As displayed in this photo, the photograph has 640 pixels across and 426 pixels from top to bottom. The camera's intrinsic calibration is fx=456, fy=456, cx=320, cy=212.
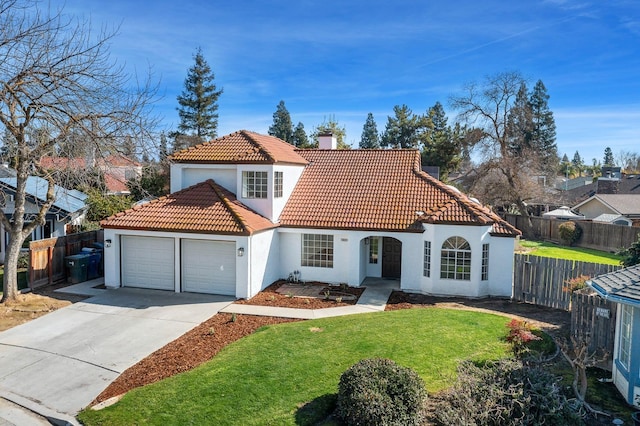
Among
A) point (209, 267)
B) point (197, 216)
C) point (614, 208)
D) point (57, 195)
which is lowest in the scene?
point (209, 267)

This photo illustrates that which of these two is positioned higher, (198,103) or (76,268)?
(198,103)

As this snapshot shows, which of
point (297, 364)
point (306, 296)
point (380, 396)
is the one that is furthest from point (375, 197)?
point (380, 396)

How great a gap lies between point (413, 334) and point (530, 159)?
35052 mm

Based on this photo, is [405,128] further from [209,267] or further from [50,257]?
[50,257]

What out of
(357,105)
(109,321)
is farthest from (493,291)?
(357,105)

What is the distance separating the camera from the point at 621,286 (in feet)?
30.7

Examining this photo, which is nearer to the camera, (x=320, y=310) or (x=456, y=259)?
(x=320, y=310)

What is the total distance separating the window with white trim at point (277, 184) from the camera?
19.6 metres

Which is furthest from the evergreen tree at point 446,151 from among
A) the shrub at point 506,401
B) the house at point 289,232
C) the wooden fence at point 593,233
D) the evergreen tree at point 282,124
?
the shrub at point 506,401

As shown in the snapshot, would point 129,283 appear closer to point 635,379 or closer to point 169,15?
point 169,15

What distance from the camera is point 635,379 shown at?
8.85 metres

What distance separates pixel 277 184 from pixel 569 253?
71.5ft

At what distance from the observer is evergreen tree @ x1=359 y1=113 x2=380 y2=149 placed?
81.7 metres

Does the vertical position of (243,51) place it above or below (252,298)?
above
